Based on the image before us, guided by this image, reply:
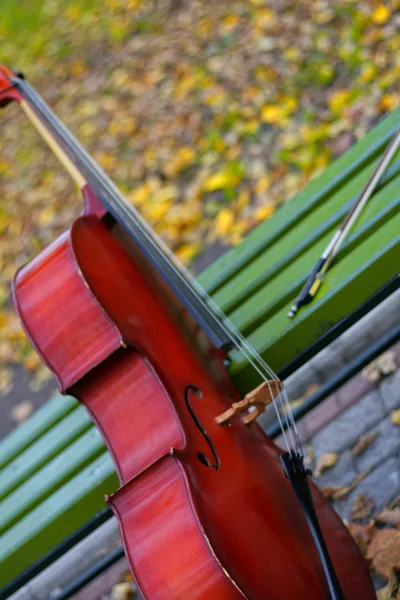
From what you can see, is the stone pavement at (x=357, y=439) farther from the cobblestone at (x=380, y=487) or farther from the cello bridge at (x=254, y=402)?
the cello bridge at (x=254, y=402)

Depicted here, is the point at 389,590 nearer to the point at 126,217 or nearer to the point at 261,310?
the point at 261,310

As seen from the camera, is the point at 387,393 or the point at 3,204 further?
the point at 3,204

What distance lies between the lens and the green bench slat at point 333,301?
2123 millimetres

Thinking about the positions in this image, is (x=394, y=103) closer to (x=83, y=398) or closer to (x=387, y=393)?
(x=387, y=393)

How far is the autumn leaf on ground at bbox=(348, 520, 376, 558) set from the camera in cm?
232

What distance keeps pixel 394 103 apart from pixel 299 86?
660 mm

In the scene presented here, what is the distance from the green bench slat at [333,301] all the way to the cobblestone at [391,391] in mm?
644

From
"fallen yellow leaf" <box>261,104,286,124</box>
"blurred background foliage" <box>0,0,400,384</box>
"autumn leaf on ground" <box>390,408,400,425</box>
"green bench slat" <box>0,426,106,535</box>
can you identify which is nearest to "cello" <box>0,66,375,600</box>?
"green bench slat" <box>0,426,106,535</box>

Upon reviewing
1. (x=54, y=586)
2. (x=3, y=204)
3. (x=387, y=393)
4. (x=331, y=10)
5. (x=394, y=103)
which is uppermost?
(x=3, y=204)

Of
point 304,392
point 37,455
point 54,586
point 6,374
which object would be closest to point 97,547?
point 54,586

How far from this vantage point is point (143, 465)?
187 cm

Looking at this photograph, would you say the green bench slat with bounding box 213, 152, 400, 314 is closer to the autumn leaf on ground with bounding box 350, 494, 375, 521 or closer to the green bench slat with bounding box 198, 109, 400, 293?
the green bench slat with bounding box 198, 109, 400, 293

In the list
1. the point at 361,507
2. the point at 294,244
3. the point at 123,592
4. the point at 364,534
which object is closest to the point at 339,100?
the point at 294,244

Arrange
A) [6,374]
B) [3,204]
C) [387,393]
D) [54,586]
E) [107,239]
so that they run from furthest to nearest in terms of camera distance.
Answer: [3,204], [6,374], [54,586], [387,393], [107,239]
